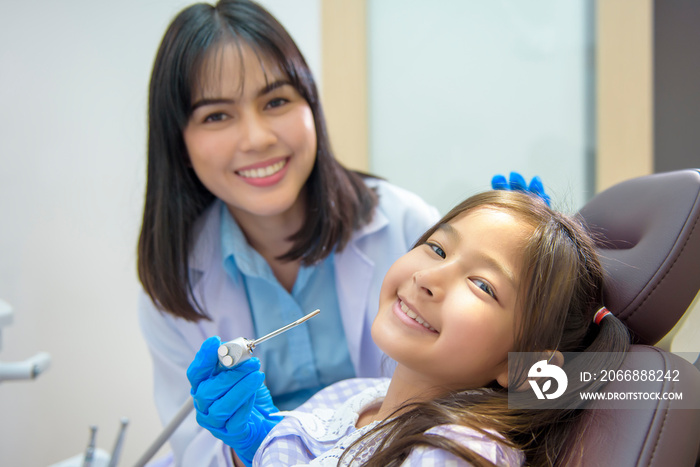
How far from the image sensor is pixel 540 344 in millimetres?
735

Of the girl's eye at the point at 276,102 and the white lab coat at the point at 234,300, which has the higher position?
the girl's eye at the point at 276,102

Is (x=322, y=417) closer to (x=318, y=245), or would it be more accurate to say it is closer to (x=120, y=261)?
(x=318, y=245)

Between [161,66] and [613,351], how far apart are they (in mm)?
960

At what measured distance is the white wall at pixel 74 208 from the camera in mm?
1747

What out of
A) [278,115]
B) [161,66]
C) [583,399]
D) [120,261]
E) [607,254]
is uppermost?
[161,66]

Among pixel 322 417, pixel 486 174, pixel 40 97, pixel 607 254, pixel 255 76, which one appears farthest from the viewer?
pixel 486 174

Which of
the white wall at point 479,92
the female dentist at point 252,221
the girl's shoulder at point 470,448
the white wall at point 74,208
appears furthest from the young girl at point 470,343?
the white wall at point 74,208

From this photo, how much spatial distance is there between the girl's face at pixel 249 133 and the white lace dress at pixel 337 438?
416mm

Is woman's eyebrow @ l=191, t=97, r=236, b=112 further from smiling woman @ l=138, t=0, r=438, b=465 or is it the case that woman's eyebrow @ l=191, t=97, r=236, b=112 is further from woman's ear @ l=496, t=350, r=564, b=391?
woman's ear @ l=496, t=350, r=564, b=391

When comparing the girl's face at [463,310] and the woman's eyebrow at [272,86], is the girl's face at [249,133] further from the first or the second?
the girl's face at [463,310]

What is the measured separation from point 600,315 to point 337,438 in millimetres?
420

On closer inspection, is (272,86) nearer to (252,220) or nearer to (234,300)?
(252,220)

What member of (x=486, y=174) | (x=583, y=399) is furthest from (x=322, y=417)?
(x=486, y=174)

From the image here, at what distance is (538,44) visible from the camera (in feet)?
5.96
